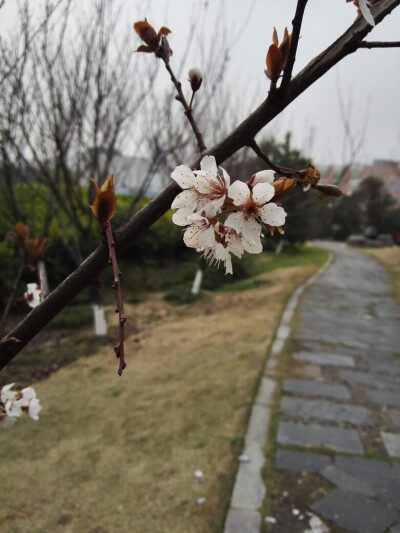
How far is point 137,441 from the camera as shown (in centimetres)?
345

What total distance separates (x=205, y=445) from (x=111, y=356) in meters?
2.49

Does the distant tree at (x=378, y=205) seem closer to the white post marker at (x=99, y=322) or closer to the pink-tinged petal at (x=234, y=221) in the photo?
the white post marker at (x=99, y=322)

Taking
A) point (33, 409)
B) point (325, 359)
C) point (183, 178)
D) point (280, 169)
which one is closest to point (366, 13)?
point (280, 169)

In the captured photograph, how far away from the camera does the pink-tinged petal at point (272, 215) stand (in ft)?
2.48

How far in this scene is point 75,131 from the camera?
5.21 meters

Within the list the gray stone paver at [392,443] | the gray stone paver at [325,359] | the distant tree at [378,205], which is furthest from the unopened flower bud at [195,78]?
the distant tree at [378,205]

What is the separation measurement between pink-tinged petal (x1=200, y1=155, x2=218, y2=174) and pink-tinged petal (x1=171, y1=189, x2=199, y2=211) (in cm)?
6

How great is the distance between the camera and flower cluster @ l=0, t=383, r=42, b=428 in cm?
158

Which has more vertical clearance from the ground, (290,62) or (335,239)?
(290,62)

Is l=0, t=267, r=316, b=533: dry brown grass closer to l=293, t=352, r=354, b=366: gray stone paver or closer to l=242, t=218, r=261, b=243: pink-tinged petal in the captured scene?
l=293, t=352, r=354, b=366: gray stone paver

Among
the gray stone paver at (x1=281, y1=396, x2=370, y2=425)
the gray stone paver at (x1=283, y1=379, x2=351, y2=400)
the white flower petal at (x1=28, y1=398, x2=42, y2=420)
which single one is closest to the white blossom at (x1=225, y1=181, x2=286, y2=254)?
the white flower petal at (x1=28, y1=398, x2=42, y2=420)

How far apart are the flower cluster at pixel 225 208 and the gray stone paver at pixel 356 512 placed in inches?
94.3

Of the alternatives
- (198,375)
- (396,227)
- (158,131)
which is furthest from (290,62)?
(396,227)

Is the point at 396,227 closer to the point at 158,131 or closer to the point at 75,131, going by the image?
the point at 158,131
